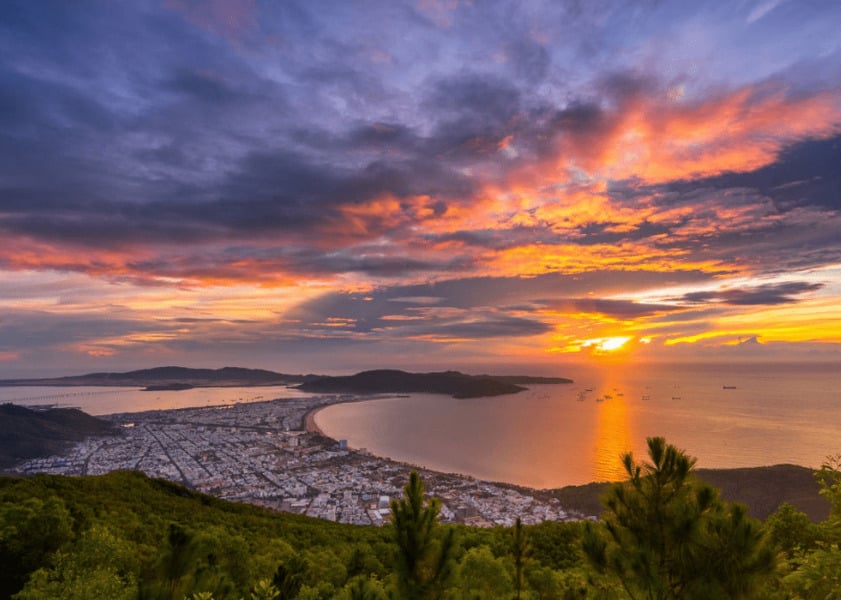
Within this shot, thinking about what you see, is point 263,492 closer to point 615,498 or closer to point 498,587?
point 498,587

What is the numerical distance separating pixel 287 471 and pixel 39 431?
7269 centimetres

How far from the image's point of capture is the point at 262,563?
15672mm

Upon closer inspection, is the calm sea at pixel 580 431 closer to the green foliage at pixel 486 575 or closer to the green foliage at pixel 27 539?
the green foliage at pixel 486 575

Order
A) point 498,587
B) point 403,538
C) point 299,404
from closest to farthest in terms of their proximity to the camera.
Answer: point 403,538, point 498,587, point 299,404

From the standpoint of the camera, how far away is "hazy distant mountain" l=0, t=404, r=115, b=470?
286 feet

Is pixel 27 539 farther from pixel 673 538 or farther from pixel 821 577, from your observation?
pixel 821 577

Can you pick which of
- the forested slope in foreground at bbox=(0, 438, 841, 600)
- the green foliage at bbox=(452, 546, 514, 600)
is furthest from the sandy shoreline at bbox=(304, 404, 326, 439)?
the forested slope in foreground at bbox=(0, 438, 841, 600)

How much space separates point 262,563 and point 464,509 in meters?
40.4

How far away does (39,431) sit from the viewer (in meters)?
101

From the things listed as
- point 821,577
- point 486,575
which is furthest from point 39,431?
point 821,577

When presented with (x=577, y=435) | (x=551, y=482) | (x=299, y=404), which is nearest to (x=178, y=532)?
(x=551, y=482)

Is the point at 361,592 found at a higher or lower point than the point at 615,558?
lower

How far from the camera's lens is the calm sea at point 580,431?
79000 mm

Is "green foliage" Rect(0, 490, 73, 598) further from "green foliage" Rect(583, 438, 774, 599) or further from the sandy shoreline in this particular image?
the sandy shoreline
